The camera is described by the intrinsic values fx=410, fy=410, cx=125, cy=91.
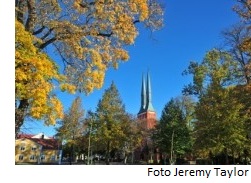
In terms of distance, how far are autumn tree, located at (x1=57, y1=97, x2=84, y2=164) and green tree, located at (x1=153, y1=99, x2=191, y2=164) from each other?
5.31 meters

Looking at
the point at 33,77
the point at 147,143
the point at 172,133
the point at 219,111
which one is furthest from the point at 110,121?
the point at 33,77

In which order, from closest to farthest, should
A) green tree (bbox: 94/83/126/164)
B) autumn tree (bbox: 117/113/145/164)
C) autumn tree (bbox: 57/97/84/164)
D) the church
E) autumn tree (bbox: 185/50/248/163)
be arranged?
autumn tree (bbox: 185/50/248/163) < green tree (bbox: 94/83/126/164) < autumn tree (bbox: 117/113/145/164) < autumn tree (bbox: 57/97/84/164) < the church

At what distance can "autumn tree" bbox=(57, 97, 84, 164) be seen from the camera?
28.0m

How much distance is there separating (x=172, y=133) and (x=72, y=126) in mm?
7469

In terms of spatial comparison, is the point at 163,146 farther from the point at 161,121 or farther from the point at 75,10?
the point at 75,10

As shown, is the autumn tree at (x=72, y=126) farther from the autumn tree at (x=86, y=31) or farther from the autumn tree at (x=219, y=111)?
the autumn tree at (x=86, y=31)

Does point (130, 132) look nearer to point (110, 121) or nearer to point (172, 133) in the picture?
point (110, 121)

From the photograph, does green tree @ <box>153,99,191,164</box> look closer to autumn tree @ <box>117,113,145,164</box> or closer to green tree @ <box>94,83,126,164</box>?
autumn tree @ <box>117,113,145,164</box>

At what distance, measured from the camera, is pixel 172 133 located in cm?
2636

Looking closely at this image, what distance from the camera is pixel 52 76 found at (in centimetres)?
815

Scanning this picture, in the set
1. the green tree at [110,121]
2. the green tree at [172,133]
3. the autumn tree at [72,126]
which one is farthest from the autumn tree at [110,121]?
the green tree at [172,133]

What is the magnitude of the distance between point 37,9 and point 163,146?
18.9 meters

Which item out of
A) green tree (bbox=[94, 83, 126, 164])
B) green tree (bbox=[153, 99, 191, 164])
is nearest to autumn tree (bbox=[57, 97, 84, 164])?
green tree (bbox=[94, 83, 126, 164])
